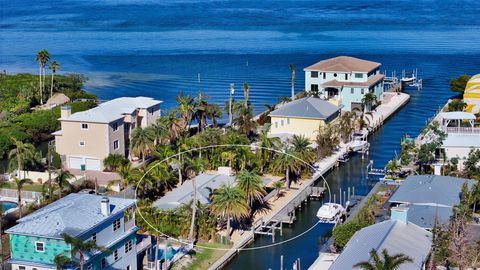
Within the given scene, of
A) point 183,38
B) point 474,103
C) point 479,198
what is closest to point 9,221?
point 479,198

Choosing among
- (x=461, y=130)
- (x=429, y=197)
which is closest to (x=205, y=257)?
(x=429, y=197)

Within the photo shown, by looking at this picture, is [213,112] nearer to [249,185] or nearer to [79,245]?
[249,185]

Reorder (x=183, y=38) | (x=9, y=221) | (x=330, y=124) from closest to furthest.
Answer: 1. (x=9, y=221)
2. (x=330, y=124)
3. (x=183, y=38)

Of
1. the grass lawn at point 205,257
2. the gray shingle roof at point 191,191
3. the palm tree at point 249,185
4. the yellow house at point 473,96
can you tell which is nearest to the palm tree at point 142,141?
the gray shingle roof at point 191,191

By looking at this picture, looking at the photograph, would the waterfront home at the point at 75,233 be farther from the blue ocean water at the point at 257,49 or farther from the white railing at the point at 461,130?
the white railing at the point at 461,130

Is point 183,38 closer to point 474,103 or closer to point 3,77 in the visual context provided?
point 3,77

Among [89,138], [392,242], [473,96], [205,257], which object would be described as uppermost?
[473,96]
